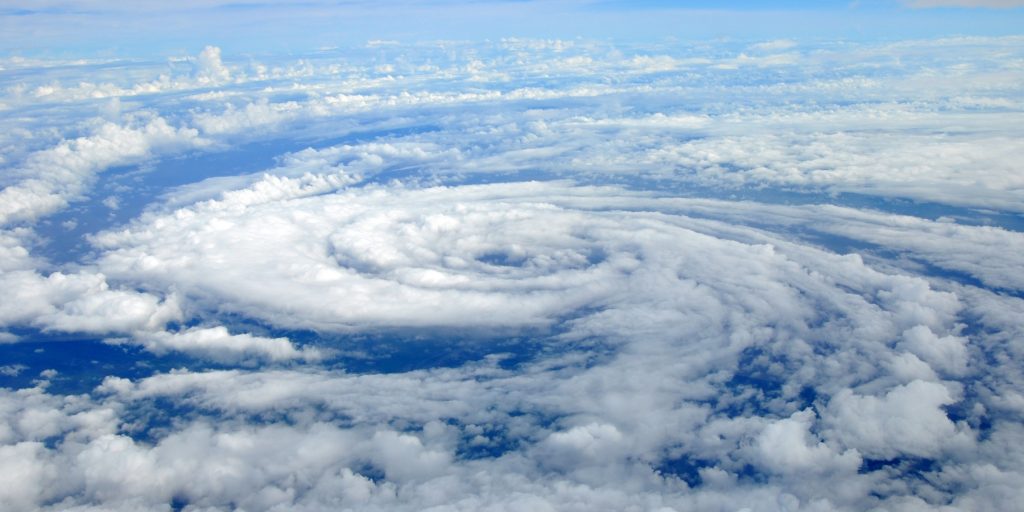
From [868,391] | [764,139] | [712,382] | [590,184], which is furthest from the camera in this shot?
[764,139]

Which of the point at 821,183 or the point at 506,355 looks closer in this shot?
the point at 506,355

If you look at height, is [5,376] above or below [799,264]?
below

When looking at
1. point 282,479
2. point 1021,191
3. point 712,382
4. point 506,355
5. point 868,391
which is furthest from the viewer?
point 1021,191

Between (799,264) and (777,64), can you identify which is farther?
(777,64)

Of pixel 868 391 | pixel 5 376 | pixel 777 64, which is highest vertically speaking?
pixel 777 64

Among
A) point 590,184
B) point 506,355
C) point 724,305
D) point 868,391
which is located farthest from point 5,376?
point 590,184

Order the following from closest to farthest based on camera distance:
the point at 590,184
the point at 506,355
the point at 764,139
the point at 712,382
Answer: the point at 712,382, the point at 506,355, the point at 590,184, the point at 764,139

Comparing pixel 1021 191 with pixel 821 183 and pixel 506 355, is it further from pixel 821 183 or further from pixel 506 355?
pixel 506 355

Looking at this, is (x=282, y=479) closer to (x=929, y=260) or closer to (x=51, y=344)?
(x=51, y=344)

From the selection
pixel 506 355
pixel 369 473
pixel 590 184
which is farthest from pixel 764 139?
pixel 369 473
